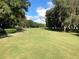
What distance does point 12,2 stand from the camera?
105 feet

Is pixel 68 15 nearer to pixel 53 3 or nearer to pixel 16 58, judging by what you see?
pixel 53 3

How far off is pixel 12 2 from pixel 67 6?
1244 inches

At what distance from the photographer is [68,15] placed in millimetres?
62812

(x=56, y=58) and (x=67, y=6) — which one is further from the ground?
(x=67, y=6)

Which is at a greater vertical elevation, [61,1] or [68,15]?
[61,1]

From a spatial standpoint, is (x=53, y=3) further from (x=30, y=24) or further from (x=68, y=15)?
(x=30, y=24)

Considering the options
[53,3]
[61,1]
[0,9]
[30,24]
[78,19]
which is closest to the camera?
[0,9]

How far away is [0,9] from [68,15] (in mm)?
38027

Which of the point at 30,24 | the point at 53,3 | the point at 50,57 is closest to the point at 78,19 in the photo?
the point at 53,3

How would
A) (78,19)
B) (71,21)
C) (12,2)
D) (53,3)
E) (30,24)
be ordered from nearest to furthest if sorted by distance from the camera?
1. (12,2)
2. (78,19)
3. (71,21)
4. (53,3)
5. (30,24)

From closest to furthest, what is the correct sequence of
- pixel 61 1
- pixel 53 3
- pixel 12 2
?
pixel 12 2 → pixel 61 1 → pixel 53 3

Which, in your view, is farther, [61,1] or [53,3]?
[53,3]

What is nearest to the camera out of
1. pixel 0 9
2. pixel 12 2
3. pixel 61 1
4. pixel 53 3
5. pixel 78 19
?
pixel 0 9

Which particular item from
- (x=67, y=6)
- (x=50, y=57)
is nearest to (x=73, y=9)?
(x=67, y=6)
